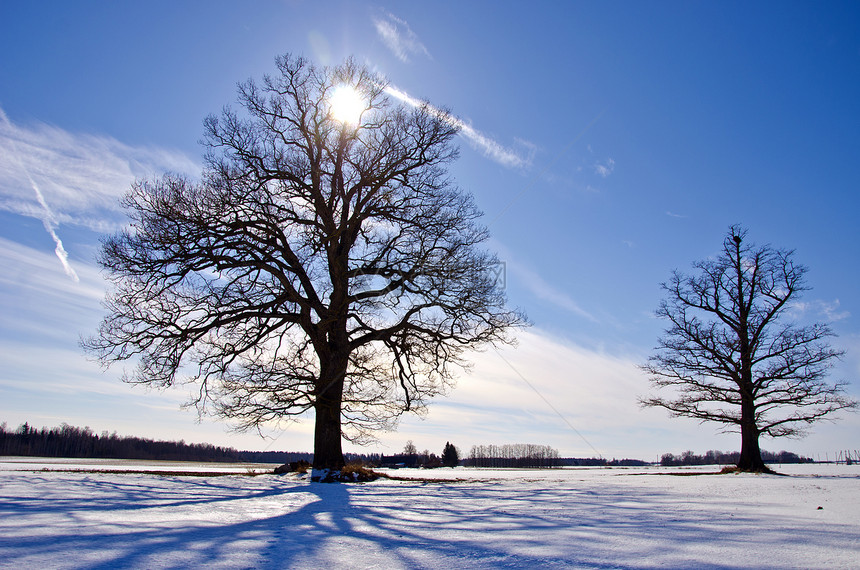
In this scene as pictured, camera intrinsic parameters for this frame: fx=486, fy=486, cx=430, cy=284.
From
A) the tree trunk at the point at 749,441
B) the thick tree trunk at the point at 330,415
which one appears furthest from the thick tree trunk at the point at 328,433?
the tree trunk at the point at 749,441

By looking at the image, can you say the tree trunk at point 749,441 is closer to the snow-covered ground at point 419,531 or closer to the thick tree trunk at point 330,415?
the snow-covered ground at point 419,531

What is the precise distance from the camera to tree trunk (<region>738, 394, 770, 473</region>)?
20516mm

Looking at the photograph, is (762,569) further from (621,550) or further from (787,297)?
(787,297)

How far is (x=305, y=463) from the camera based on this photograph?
51.0ft

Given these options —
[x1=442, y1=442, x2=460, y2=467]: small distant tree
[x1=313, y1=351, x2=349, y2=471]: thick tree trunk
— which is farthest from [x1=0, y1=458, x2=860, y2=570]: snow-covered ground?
[x1=442, y1=442, x2=460, y2=467]: small distant tree

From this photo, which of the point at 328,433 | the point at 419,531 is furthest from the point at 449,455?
the point at 419,531

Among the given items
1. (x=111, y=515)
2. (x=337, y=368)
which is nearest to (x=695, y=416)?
(x=337, y=368)

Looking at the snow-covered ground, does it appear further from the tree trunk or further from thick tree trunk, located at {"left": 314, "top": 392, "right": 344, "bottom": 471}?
the tree trunk

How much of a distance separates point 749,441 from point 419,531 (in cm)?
2171

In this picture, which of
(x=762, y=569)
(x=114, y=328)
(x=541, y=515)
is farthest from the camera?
(x=114, y=328)

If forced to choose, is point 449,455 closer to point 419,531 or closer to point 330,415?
point 330,415

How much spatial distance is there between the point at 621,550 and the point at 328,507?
446 centimetres

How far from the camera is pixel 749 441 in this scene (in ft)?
68.6

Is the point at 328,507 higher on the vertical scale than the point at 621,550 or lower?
lower
